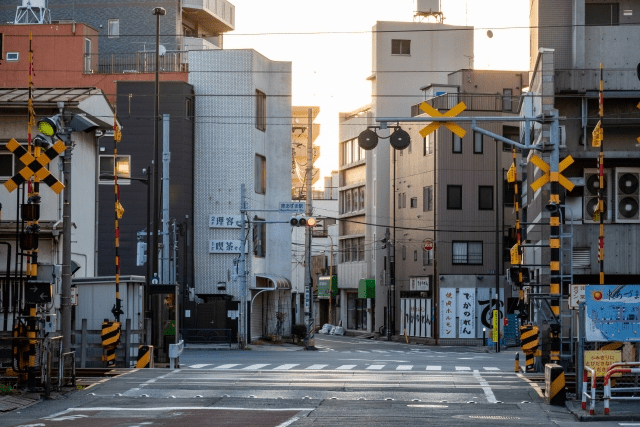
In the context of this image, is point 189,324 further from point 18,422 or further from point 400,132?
point 18,422

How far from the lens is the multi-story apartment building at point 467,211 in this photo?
6581cm

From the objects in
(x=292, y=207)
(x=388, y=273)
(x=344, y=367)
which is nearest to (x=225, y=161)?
(x=292, y=207)

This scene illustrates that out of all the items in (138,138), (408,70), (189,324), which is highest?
(408,70)

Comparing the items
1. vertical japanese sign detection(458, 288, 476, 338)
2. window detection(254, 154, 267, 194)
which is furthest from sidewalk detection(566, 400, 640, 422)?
vertical japanese sign detection(458, 288, 476, 338)

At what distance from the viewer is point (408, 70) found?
3152 inches

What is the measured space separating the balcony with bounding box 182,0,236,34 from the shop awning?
17915 mm

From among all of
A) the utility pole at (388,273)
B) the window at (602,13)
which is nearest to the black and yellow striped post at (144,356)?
the window at (602,13)

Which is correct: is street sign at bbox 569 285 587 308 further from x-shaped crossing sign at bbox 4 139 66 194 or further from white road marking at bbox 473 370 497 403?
x-shaped crossing sign at bbox 4 139 66 194

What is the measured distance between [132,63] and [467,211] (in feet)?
76.8

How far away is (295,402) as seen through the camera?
19.3 metres

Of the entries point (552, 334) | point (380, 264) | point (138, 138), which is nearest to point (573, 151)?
point (552, 334)

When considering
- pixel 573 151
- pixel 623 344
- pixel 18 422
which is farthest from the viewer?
pixel 573 151

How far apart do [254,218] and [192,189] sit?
3.95m

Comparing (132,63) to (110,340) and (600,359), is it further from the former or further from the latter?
(600,359)
